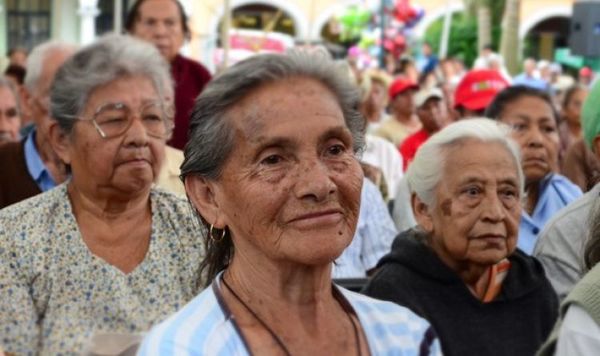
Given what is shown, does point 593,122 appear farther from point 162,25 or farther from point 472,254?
point 162,25

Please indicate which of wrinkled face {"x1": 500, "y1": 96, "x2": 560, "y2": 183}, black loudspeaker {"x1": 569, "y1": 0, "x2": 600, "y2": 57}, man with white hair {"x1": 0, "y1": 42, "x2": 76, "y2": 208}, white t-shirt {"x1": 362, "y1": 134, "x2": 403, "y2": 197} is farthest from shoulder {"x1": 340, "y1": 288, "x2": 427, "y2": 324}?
black loudspeaker {"x1": 569, "y1": 0, "x2": 600, "y2": 57}

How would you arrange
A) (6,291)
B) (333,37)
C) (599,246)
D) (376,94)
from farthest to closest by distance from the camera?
(333,37), (376,94), (6,291), (599,246)

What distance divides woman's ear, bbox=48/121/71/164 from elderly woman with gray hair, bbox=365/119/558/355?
3.84ft

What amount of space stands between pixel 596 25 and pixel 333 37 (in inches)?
1476

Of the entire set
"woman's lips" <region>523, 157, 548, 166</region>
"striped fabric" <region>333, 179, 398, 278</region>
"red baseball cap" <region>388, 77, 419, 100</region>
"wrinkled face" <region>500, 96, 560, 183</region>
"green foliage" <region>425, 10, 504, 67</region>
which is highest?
"wrinkled face" <region>500, 96, 560, 183</region>

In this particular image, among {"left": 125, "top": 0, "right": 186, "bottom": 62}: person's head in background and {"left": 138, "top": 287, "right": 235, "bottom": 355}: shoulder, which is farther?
{"left": 125, "top": 0, "right": 186, "bottom": 62}: person's head in background

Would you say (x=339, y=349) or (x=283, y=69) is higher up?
(x=283, y=69)

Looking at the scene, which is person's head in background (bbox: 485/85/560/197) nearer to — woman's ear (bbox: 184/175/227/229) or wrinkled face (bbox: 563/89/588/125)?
woman's ear (bbox: 184/175/227/229)

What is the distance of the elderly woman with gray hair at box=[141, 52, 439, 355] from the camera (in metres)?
2.78

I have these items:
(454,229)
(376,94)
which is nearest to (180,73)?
(454,229)

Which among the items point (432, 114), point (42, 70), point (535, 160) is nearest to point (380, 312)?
point (535, 160)

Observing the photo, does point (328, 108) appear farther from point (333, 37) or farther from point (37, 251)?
point (333, 37)

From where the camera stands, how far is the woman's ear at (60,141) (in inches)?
197

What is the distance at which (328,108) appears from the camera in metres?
2.88
